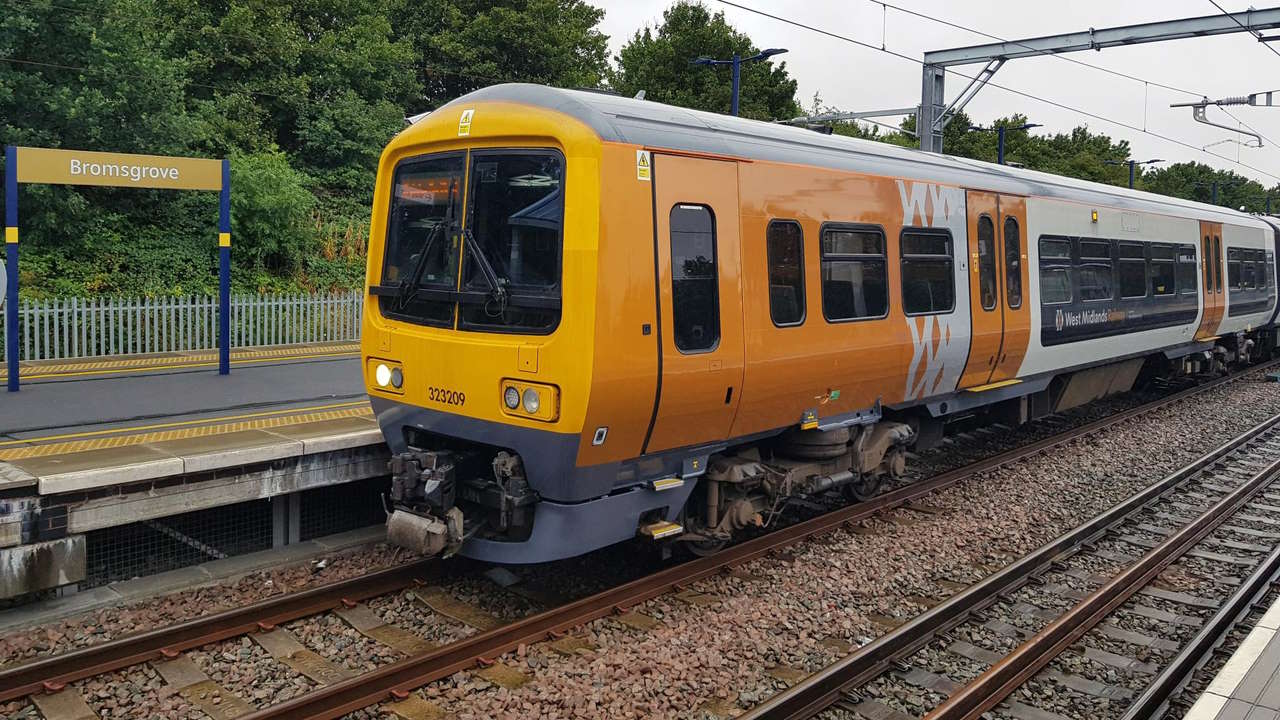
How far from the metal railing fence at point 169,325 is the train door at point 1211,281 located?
14713mm

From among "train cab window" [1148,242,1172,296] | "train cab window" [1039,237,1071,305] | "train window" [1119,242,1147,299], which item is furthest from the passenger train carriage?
"train cab window" [1148,242,1172,296]

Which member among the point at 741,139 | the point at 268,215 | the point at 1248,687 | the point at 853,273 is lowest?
the point at 1248,687

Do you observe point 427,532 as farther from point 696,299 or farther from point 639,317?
point 696,299

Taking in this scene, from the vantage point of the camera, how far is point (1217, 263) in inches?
670

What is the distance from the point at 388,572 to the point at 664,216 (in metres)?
3.35

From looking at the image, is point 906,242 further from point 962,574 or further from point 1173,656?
point 1173,656

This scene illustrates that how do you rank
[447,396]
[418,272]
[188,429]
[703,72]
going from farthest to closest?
[703,72] < [188,429] < [418,272] < [447,396]

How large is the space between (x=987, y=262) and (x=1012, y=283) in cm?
63

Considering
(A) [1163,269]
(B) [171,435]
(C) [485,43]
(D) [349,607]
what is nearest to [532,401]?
(D) [349,607]

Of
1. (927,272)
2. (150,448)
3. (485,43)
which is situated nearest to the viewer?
(150,448)

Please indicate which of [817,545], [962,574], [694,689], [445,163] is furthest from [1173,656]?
[445,163]

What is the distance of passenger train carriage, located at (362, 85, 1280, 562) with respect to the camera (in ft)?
19.9

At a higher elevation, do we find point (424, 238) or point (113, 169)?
point (113, 169)

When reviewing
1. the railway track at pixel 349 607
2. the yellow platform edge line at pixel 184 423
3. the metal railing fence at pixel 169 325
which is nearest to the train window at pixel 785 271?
the railway track at pixel 349 607
